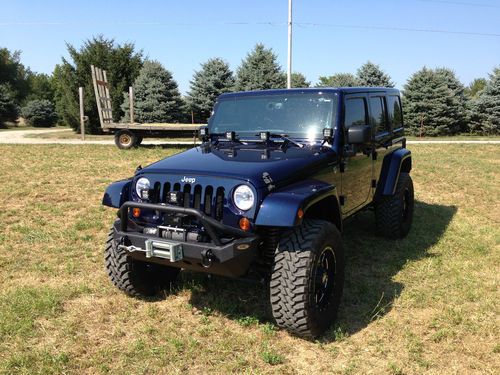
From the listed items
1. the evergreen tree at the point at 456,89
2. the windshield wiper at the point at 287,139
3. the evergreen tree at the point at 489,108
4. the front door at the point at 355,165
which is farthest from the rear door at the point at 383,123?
the evergreen tree at the point at 489,108

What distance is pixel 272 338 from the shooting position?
345 cm

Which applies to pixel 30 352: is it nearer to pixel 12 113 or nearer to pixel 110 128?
pixel 110 128

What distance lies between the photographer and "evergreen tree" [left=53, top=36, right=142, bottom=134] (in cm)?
2381

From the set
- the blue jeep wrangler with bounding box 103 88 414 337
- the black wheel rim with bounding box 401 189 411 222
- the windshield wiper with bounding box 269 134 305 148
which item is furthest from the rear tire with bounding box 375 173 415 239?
the windshield wiper with bounding box 269 134 305 148

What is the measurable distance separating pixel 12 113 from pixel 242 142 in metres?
35.0

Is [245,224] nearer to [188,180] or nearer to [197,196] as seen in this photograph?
[197,196]

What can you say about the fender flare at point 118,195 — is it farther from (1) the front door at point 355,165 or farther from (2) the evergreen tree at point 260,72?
(2) the evergreen tree at point 260,72

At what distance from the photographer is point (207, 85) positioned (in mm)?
22938

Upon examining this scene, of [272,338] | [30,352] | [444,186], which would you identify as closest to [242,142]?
[272,338]

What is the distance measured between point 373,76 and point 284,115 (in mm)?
21445

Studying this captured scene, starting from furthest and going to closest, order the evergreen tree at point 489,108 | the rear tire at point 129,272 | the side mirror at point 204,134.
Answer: the evergreen tree at point 489,108, the side mirror at point 204,134, the rear tire at point 129,272

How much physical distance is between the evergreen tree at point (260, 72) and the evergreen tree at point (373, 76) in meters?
4.31

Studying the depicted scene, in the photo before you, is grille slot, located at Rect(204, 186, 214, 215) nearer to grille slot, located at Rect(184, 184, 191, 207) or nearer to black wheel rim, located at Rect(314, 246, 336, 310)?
grille slot, located at Rect(184, 184, 191, 207)

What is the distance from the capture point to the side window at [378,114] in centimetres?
522
